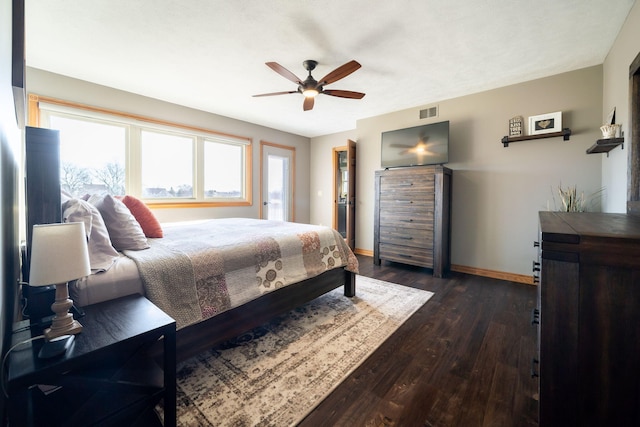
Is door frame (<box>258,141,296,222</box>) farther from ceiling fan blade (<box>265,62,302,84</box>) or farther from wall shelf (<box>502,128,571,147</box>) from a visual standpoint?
wall shelf (<box>502,128,571,147</box>)

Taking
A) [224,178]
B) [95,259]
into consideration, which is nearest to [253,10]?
[95,259]

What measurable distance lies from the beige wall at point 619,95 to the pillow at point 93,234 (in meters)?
3.39

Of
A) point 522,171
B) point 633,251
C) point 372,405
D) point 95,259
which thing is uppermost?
point 522,171

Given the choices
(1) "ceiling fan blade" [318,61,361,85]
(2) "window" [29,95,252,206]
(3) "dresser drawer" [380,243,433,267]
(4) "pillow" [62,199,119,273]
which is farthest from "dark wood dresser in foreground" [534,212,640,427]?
(2) "window" [29,95,252,206]

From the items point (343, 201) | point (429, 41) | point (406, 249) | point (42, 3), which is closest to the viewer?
point (42, 3)

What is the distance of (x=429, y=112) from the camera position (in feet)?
13.0

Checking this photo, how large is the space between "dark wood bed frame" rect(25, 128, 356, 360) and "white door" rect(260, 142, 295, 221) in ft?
9.96

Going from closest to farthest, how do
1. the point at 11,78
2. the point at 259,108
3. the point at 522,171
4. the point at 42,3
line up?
the point at 11,78
the point at 42,3
the point at 522,171
the point at 259,108

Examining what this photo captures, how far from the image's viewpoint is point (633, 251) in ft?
2.54

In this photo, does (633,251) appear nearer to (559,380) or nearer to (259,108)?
(559,380)

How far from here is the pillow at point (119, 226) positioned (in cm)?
167

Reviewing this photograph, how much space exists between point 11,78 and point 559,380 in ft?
8.15

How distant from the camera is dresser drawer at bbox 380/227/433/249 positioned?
3.61 meters

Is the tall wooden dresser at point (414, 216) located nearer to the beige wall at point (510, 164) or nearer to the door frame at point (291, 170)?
the beige wall at point (510, 164)
